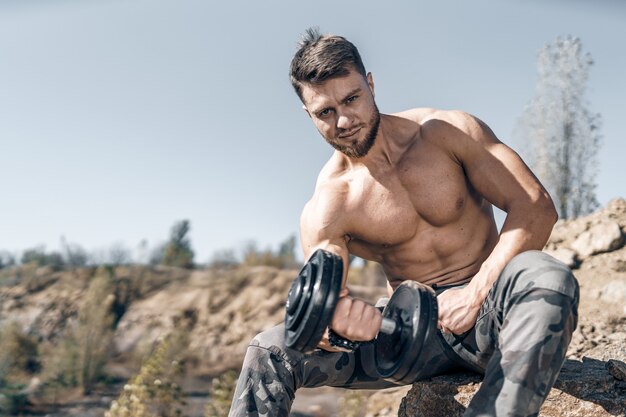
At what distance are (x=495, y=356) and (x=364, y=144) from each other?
1.19 meters

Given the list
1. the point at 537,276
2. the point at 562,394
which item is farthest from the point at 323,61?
the point at 562,394

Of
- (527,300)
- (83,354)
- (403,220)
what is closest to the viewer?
(527,300)

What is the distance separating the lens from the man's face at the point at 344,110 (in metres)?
2.45

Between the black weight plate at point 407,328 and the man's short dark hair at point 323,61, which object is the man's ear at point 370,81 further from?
the black weight plate at point 407,328

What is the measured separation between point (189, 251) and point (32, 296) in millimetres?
6080

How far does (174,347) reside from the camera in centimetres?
887

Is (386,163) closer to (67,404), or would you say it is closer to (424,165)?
(424,165)

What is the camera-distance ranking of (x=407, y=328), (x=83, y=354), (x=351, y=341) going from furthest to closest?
(x=83, y=354) < (x=351, y=341) < (x=407, y=328)

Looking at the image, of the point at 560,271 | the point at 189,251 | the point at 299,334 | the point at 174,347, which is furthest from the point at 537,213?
the point at 189,251

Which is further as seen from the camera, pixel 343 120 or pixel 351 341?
pixel 343 120

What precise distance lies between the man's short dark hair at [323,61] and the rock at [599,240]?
152 inches

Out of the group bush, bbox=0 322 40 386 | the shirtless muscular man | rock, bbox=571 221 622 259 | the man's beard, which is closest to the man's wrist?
the shirtless muscular man

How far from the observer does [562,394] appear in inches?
86.2

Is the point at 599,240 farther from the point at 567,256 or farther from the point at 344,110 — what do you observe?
the point at 344,110
